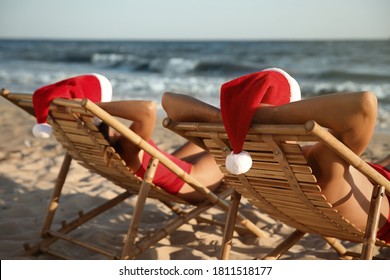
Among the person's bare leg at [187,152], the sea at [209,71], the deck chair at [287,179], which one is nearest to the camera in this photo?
the deck chair at [287,179]

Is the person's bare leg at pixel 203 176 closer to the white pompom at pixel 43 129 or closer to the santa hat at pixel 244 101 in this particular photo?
the white pompom at pixel 43 129

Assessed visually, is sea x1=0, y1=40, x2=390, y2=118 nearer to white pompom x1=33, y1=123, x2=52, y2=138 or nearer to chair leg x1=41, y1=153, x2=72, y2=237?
chair leg x1=41, y1=153, x2=72, y2=237

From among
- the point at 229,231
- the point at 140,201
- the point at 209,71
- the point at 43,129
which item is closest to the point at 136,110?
the point at 140,201

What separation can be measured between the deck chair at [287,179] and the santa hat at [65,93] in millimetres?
805

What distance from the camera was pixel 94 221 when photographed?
3.59 m

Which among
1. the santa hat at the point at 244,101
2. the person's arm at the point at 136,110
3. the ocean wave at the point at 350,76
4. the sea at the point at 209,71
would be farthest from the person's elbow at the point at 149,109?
the ocean wave at the point at 350,76

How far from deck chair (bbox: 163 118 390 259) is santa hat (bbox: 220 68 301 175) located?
46 millimetres

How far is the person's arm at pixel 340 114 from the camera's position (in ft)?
5.13

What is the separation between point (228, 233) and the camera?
7.70 feet

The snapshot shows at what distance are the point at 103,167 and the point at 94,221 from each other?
2.68ft

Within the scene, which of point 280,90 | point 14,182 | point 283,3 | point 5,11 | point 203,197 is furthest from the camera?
point 283,3

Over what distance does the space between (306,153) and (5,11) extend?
2339cm
